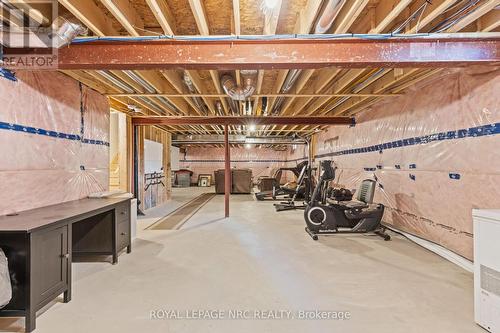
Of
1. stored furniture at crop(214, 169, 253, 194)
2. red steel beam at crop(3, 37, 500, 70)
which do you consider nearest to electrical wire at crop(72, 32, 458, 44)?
red steel beam at crop(3, 37, 500, 70)

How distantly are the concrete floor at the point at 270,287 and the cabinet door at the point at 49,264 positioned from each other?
0.62 ft

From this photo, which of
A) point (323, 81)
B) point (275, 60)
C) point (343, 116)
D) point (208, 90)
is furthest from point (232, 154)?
point (275, 60)

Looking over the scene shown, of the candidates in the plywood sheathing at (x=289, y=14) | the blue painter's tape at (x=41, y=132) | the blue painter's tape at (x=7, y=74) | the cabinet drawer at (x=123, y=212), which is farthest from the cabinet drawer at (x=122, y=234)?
the plywood sheathing at (x=289, y=14)

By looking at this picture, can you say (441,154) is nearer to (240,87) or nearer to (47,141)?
(240,87)

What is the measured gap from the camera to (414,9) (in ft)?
7.79

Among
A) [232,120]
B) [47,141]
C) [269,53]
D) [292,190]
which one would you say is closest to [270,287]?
[269,53]

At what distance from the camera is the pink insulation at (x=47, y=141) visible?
8.13 ft

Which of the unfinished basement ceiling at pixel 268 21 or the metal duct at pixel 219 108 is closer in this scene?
the unfinished basement ceiling at pixel 268 21

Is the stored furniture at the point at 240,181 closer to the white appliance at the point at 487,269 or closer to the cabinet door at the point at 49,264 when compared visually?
the cabinet door at the point at 49,264

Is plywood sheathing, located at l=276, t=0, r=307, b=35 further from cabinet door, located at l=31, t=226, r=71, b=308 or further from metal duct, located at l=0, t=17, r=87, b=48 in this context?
cabinet door, located at l=31, t=226, r=71, b=308

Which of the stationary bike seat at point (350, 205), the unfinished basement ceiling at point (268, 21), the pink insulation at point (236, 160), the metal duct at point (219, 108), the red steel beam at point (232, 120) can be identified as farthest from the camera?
the pink insulation at point (236, 160)

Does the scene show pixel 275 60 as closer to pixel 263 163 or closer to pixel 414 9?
pixel 414 9

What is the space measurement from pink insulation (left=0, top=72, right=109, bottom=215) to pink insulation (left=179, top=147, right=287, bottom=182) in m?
11.2

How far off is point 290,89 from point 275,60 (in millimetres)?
2011
